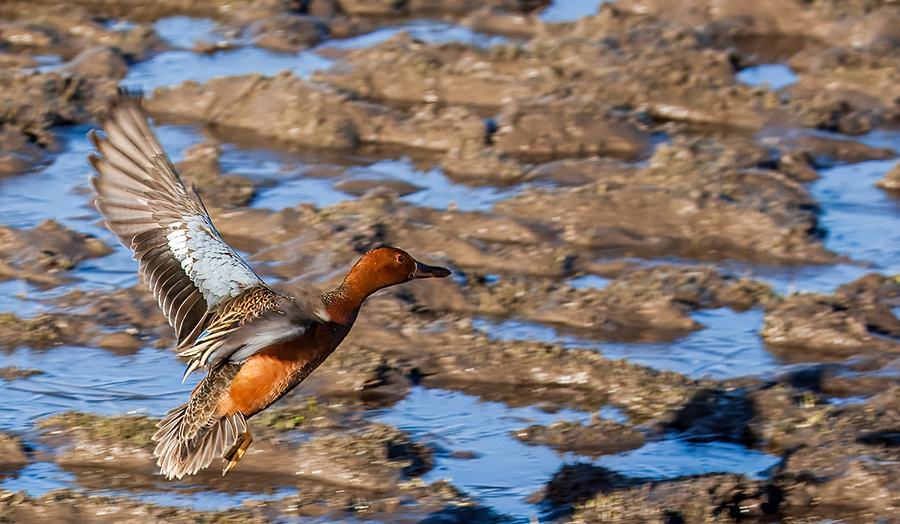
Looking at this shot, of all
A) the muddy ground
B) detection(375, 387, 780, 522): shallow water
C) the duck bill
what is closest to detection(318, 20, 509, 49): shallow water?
the muddy ground

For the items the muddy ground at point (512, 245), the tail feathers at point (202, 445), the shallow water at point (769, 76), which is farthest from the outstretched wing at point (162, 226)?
the shallow water at point (769, 76)

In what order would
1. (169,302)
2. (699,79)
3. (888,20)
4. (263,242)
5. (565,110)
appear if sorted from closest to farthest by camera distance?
(169,302)
(263,242)
(565,110)
(699,79)
(888,20)

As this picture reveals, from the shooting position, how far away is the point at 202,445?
14.6 feet

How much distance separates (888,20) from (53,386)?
306 inches

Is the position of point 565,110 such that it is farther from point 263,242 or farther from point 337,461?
point 337,461

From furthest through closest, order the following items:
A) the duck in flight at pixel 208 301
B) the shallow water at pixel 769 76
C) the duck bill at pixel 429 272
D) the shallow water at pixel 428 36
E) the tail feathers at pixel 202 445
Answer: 1. the shallow water at pixel 428 36
2. the shallow water at pixel 769 76
3. the duck bill at pixel 429 272
4. the tail feathers at pixel 202 445
5. the duck in flight at pixel 208 301

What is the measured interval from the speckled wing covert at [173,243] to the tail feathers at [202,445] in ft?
0.94

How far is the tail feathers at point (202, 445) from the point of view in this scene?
4449mm

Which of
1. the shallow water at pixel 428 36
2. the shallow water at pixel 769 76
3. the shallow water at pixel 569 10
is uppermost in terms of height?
the shallow water at pixel 569 10

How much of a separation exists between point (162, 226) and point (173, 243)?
3.9 inches

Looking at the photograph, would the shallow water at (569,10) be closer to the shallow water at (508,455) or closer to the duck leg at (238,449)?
the shallow water at (508,455)

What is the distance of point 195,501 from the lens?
4.75 meters

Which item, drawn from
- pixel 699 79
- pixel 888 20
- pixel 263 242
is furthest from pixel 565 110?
pixel 888 20

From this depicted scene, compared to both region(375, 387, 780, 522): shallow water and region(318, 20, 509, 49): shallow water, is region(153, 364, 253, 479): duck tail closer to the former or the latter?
region(375, 387, 780, 522): shallow water
